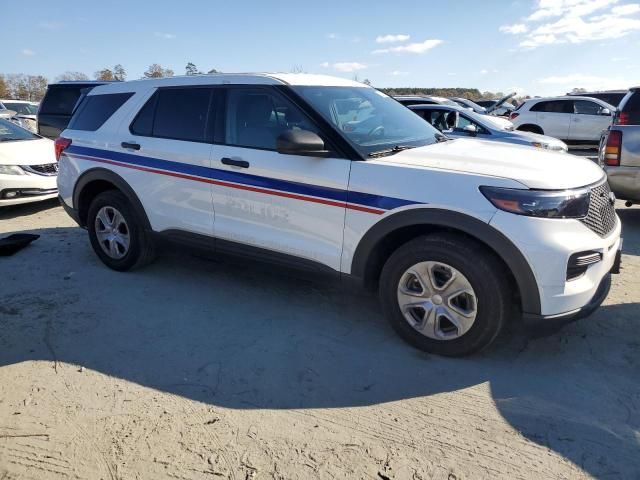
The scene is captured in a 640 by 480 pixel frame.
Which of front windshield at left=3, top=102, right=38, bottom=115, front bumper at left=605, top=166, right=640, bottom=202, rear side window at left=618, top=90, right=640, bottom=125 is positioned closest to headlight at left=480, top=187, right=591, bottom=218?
front bumper at left=605, top=166, right=640, bottom=202

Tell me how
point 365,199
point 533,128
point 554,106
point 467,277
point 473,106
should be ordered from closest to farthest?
point 467,277
point 365,199
point 554,106
point 533,128
point 473,106

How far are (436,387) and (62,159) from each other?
4.29m

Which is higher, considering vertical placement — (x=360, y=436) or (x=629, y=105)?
(x=629, y=105)

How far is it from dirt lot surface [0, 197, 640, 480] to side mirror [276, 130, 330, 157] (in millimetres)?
1226

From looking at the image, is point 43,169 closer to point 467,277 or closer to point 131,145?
point 131,145

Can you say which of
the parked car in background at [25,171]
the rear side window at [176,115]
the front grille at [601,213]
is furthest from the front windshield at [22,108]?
the front grille at [601,213]

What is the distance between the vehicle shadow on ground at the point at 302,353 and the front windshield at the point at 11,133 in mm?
4214

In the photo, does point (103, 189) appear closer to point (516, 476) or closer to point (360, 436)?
point (360, 436)

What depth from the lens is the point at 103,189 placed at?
16.1 ft

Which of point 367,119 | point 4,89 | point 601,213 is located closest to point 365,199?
point 367,119

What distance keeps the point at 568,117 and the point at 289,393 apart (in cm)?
1401

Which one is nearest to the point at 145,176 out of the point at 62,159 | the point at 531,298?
the point at 62,159

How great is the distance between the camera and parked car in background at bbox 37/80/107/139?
10.8m

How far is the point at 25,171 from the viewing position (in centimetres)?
705
